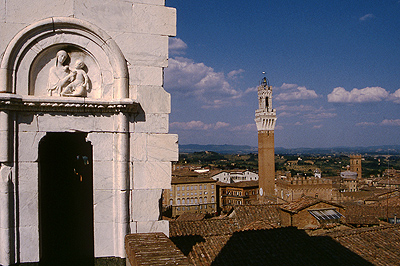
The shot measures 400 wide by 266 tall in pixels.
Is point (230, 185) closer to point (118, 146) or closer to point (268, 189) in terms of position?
point (268, 189)

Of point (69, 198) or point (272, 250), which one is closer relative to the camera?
point (69, 198)

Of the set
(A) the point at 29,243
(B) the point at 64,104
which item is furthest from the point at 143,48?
(A) the point at 29,243

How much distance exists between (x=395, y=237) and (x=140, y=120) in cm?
1272

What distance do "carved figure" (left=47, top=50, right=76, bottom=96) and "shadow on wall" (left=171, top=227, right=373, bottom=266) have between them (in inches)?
259

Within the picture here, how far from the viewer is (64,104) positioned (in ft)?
12.5

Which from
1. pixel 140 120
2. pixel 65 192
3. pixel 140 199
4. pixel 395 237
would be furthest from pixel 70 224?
pixel 395 237

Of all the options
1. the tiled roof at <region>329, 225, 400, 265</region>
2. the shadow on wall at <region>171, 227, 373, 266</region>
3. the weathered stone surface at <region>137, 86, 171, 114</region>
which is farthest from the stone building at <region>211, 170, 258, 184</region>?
the weathered stone surface at <region>137, 86, 171, 114</region>

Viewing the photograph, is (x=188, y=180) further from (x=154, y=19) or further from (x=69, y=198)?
(x=154, y=19)

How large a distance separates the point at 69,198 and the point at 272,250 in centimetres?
698

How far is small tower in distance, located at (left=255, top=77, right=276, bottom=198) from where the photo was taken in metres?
52.8

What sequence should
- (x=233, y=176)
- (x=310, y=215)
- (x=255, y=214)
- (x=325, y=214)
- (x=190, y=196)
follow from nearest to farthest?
1. (x=310, y=215)
2. (x=325, y=214)
3. (x=255, y=214)
4. (x=190, y=196)
5. (x=233, y=176)

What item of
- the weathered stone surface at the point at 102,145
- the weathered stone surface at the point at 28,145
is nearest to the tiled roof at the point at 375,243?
the weathered stone surface at the point at 102,145

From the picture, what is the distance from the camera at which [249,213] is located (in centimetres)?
1842

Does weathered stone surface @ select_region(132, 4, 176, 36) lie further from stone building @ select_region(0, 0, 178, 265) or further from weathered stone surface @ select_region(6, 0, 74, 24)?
weathered stone surface @ select_region(6, 0, 74, 24)
